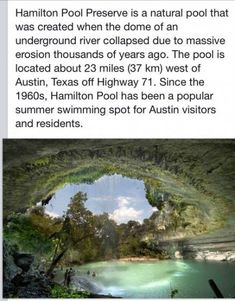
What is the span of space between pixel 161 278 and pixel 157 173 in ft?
3.20

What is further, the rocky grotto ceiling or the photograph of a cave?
the photograph of a cave

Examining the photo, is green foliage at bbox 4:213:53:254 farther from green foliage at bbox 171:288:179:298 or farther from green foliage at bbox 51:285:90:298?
green foliage at bbox 171:288:179:298

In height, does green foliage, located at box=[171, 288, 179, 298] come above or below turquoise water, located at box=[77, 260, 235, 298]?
below

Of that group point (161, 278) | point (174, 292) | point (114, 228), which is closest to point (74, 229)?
point (114, 228)

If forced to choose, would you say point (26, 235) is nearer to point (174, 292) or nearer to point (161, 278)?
point (161, 278)

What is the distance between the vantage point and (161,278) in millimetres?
4355

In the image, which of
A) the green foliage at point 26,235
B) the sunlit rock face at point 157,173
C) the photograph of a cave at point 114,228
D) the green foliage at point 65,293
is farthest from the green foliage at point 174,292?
the green foliage at point 26,235

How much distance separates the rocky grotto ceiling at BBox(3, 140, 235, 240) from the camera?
13.2 ft

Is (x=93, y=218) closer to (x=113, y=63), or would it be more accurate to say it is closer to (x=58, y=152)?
(x=58, y=152)

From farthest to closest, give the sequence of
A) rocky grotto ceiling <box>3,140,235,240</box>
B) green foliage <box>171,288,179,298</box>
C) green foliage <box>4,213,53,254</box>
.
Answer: green foliage <box>4,213,53,254</box> < green foliage <box>171,288,179,298</box> < rocky grotto ceiling <box>3,140,235,240</box>

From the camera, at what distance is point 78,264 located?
4453mm

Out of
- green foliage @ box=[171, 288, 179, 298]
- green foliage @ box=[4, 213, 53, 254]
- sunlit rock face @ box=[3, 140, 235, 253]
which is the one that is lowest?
green foliage @ box=[171, 288, 179, 298]

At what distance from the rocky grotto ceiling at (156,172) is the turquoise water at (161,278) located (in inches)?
12.2

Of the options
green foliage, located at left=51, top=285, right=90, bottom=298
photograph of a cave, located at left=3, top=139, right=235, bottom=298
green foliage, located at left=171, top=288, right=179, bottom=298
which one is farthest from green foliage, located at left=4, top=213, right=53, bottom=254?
green foliage, located at left=171, top=288, right=179, bottom=298
